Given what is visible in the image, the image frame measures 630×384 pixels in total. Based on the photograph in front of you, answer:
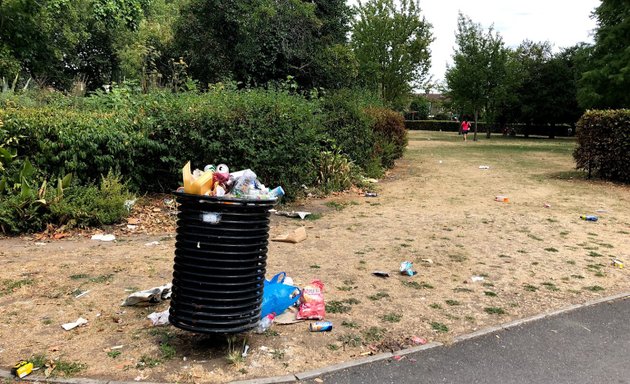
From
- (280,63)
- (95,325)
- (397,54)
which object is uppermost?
(397,54)

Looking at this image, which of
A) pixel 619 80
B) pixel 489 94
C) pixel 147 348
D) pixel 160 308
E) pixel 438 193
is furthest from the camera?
pixel 489 94

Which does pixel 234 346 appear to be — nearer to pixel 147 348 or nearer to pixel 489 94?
pixel 147 348

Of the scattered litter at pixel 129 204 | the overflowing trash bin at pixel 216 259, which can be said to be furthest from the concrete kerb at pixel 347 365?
the scattered litter at pixel 129 204

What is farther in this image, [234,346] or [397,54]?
[397,54]

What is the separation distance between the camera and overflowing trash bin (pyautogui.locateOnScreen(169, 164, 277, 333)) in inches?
123

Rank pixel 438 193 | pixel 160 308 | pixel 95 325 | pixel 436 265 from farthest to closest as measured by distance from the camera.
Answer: pixel 438 193
pixel 436 265
pixel 160 308
pixel 95 325

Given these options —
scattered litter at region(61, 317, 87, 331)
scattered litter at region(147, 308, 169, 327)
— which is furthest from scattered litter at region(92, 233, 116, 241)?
scattered litter at region(147, 308, 169, 327)

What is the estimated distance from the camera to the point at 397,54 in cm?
2802

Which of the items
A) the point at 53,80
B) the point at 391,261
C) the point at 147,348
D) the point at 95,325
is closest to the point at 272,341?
the point at 147,348

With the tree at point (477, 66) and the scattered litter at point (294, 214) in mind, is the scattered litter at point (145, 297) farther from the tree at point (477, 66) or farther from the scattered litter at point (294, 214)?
the tree at point (477, 66)

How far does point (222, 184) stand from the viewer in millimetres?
3314

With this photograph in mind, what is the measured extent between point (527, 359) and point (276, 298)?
6.25ft

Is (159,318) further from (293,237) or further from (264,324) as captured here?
(293,237)

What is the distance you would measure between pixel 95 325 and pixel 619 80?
22290 mm
